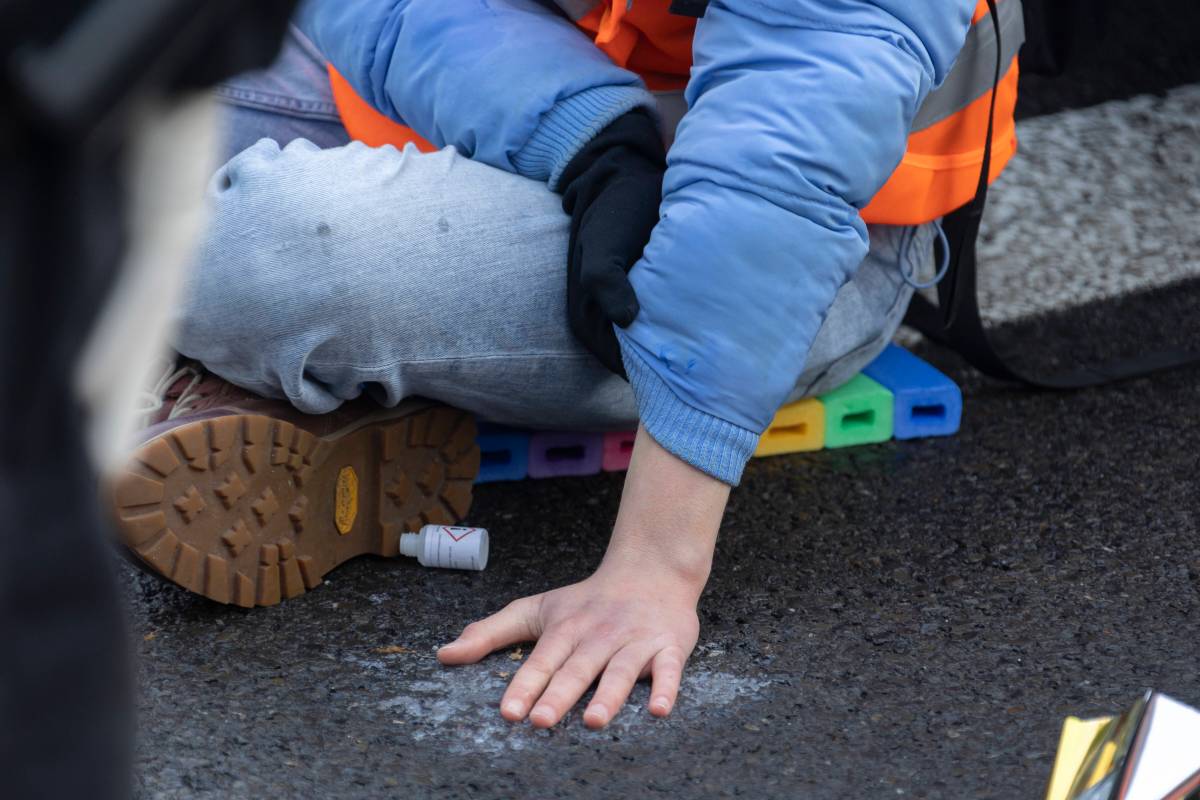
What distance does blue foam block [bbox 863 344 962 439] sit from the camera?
5.50ft

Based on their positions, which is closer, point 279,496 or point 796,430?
point 279,496

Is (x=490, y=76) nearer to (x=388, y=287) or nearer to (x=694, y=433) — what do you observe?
(x=388, y=287)

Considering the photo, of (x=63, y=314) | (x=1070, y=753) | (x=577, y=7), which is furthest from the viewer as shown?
(x=577, y=7)

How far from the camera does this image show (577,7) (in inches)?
58.1

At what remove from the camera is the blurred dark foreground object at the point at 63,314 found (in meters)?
0.45

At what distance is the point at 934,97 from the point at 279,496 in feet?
2.56

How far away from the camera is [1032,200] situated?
91.7 inches

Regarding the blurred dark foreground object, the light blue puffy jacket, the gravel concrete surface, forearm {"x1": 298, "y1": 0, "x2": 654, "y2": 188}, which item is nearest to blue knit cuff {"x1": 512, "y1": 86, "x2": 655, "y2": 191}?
forearm {"x1": 298, "y1": 0, "x2": 654, "y2": 188}

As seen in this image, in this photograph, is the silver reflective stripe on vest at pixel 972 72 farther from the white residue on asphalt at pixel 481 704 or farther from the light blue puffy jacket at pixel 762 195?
the white residue on asphalt at pixel 481 704

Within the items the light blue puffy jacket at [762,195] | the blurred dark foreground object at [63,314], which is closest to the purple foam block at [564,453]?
the light blue puffy jacket at [762,195]

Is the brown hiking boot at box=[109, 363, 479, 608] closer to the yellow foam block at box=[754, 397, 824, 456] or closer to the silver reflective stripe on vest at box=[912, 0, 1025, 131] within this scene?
the yellow foam block at box=[754, 397, 824, 456]

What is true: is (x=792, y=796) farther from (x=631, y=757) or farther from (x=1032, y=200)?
(x=1032, y=200)

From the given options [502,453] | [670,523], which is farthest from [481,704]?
[502,453]

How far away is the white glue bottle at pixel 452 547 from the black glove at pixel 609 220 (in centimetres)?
22
